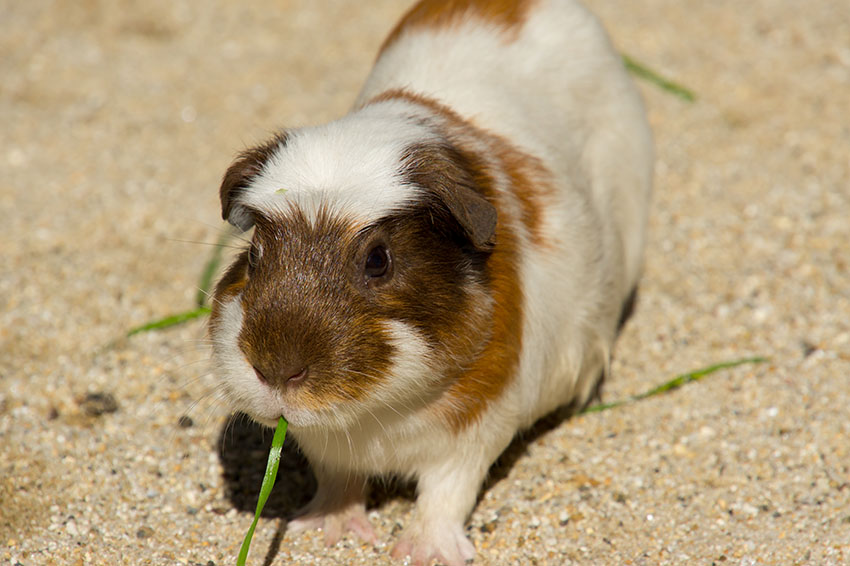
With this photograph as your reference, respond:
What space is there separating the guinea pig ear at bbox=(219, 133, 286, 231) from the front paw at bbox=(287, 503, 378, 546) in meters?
1.50

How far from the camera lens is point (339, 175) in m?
3.95

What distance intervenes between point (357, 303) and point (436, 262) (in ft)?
1.38

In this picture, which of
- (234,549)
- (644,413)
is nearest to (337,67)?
(644,413)

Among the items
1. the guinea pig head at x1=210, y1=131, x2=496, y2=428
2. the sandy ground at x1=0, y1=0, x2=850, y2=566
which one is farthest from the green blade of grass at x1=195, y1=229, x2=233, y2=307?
the guinea pig head at x1=210, y1=131, x2=496, y2=428

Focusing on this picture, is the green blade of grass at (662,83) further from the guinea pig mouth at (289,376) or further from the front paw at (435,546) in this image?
the guinea pig mouth at (289,376)

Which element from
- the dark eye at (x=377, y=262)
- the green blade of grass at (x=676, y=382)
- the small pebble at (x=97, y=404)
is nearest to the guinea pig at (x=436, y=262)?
the dark eye at (x=377, y=262)

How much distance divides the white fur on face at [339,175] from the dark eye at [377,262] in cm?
14

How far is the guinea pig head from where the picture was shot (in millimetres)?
3709

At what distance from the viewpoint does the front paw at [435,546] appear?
462 cm

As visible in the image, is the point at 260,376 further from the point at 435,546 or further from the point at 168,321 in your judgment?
the point at 168,321

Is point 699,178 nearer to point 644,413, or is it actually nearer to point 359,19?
point 644,413

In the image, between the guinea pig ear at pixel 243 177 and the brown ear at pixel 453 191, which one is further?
the guinea pig ear at pixel 243 177

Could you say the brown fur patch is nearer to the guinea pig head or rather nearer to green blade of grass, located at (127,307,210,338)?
the guinea pig head

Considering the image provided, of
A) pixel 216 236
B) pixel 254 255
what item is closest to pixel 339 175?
pixel 254 255
